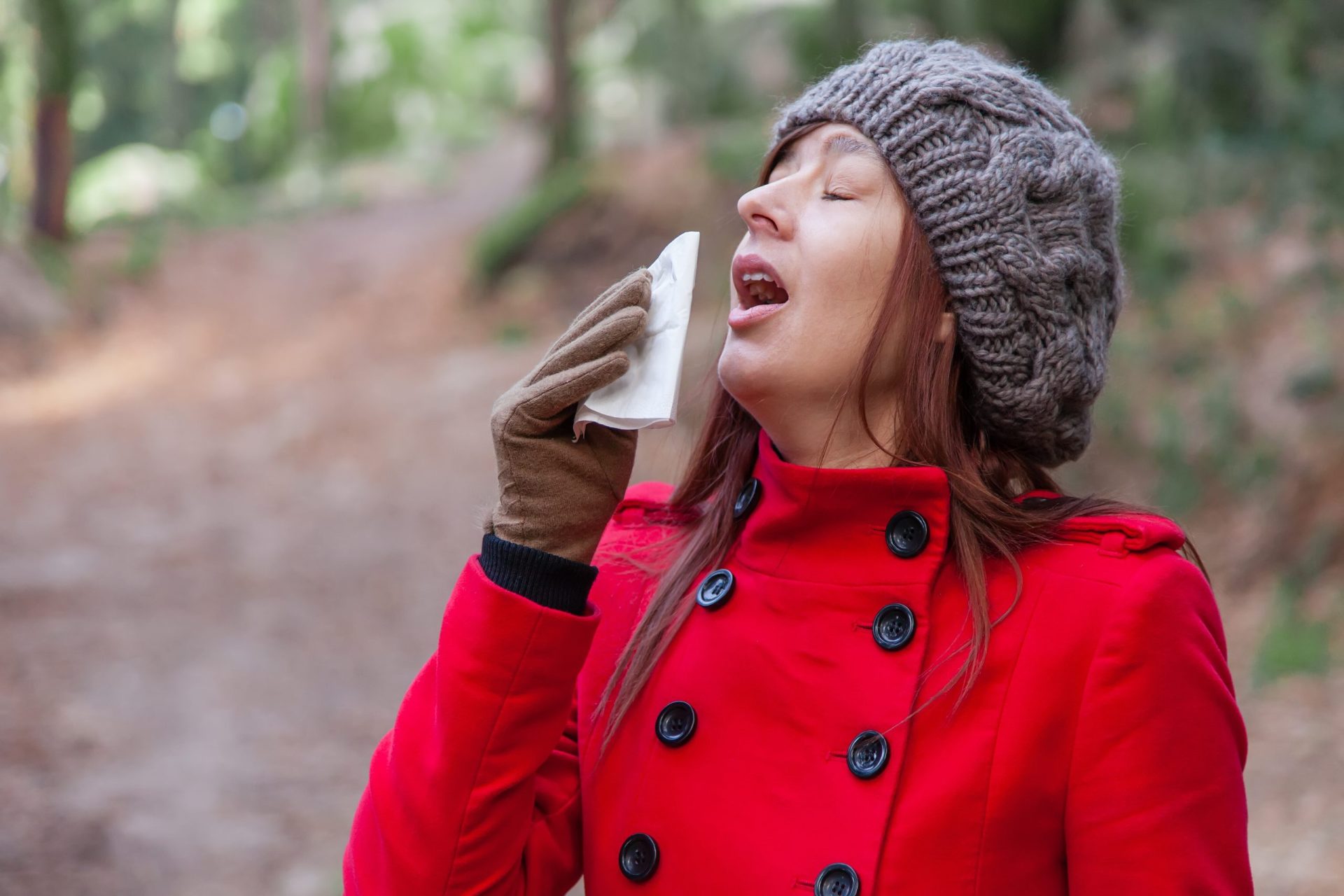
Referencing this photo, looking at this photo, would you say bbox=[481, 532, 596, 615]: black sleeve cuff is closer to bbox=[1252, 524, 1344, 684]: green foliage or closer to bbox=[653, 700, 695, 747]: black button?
bbox=[653, 700, 695, 747]: black button

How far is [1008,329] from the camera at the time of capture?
6.14 feet

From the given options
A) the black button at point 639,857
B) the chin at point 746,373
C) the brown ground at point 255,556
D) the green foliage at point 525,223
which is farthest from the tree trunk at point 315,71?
the black button at point 639,857

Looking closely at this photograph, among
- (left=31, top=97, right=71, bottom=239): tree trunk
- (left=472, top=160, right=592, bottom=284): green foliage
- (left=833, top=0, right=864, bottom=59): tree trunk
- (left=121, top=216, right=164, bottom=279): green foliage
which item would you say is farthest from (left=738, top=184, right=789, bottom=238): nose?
(left=31, top=97, right=71, bottom=239): tree trunk

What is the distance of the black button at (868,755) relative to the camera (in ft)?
5.50

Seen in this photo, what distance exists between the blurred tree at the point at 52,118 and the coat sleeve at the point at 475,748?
1478 centimetres

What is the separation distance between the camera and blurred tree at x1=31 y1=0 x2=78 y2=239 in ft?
47.8

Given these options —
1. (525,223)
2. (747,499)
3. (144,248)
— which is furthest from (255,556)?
(144,248)

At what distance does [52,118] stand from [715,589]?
15.6 m

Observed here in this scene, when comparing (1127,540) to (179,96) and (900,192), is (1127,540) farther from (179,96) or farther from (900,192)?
(179,96)

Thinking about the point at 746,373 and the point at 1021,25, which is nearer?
the point at 746,373

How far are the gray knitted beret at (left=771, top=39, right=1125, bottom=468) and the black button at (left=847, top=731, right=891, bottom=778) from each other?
0.56 meters

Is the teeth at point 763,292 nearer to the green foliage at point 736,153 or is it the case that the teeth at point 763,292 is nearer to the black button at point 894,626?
the black button at point 894,626

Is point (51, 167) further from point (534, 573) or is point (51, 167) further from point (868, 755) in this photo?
point (868, 755)

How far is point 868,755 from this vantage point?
1.69 meters
